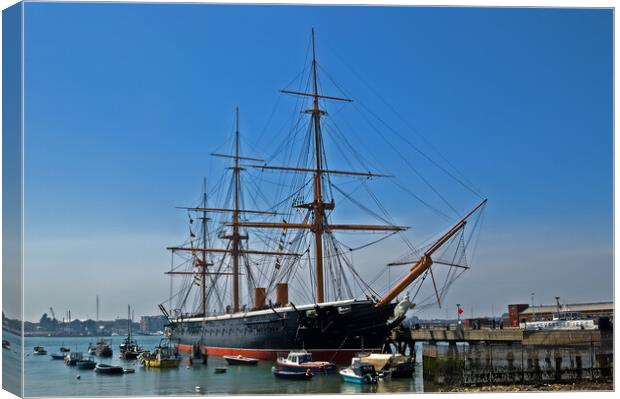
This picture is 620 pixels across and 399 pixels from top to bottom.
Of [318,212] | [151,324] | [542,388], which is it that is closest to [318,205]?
[318,212]

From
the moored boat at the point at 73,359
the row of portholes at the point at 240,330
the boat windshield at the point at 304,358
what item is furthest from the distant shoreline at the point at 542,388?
the moored boat at the point at 73,359

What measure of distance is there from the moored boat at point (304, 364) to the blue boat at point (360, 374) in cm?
304

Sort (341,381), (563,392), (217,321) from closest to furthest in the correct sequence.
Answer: (563,392)
(341,381)
(217,321)

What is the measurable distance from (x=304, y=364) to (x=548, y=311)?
98.2 ft

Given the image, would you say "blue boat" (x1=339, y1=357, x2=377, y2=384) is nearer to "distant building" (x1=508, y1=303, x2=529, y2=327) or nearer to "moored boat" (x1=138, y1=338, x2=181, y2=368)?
"moored boat" (x1=138, y1=338, x2=181, y2=368)

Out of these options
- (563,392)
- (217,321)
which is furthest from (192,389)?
(217,321)

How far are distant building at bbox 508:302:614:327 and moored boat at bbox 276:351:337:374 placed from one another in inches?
803

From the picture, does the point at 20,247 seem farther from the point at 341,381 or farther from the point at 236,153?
the point at 236,153

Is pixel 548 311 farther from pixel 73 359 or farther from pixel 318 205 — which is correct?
pixel 73 359

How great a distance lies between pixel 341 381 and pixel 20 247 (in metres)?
14.9

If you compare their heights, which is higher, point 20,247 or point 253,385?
point 20,247

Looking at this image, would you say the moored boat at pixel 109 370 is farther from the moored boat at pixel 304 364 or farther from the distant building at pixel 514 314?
the distant building at pixel 514 314

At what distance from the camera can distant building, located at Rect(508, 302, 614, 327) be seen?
51.0 metres

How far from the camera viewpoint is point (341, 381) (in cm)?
3231
